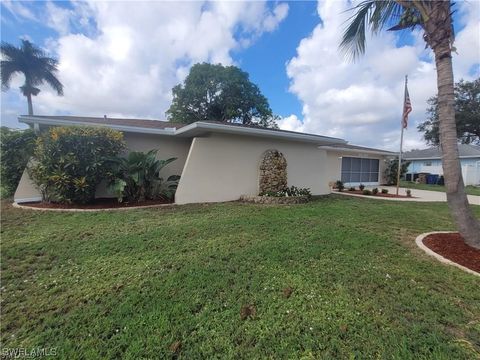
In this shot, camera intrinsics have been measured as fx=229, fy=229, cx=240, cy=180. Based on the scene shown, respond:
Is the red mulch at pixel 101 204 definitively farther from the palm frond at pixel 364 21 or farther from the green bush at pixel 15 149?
the palm frond at pixel 364 21

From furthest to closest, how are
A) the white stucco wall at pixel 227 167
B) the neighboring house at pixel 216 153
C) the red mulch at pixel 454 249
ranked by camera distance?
the white stucco wall at pixel 227 167 → the neighboring house at pixel 216 153 → the red mulch at pixel 454 249

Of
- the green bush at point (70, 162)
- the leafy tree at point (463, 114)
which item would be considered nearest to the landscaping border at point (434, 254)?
the green bush at point (70, 162)

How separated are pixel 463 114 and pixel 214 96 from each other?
28.3 m

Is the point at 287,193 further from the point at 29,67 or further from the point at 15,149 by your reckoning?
the point at 29,67

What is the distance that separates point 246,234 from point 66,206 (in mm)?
5708

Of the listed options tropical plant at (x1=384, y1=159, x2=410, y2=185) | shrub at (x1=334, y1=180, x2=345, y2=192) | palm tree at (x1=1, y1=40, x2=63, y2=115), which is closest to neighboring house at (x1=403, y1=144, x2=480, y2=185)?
tropical plant at (x1=384, y1=159, x2=410, y2=185)

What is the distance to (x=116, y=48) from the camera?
7.75 m

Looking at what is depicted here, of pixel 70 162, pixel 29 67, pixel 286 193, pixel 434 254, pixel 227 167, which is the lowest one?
pixel 434 254

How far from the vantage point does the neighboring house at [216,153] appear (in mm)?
7930

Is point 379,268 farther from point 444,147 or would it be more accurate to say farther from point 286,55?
point 286,55

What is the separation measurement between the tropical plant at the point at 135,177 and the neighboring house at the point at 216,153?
101cm

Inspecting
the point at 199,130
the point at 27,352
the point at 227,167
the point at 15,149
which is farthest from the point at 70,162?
the point at 27,352

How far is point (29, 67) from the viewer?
1994cm

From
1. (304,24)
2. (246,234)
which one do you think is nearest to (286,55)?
(304,24)
